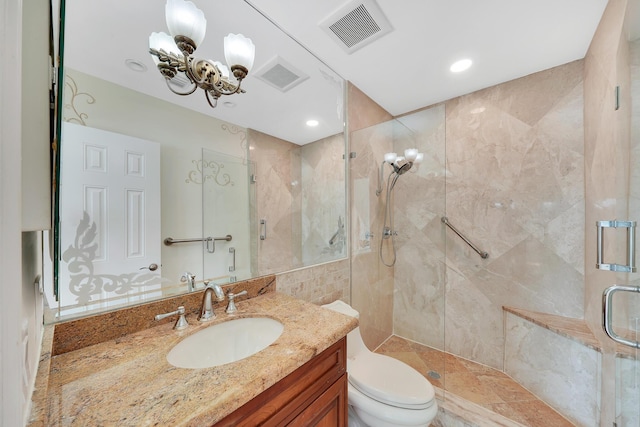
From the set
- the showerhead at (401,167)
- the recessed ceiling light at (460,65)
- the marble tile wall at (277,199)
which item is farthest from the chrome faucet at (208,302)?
the recessed ceiling light at (460,65)

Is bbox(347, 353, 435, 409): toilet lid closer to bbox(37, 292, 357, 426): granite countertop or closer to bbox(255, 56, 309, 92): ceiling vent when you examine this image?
bbox(37, 292, 357, 426): granite countertop

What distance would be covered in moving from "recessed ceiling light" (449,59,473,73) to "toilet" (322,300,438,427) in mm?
2052

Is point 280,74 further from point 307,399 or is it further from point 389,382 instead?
point 389,382

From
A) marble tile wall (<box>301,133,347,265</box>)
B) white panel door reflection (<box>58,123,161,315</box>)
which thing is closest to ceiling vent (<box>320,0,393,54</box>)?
marble tile wall (<box>301,133,347,265</box>)

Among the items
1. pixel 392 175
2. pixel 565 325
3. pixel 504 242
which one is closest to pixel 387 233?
pixel 392 175

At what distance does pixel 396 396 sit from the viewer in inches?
43.9

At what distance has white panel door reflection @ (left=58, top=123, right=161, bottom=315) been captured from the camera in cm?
76

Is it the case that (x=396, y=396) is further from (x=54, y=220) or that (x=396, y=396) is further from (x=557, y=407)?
(x=54, y=220)

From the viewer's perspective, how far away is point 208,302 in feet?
3.06

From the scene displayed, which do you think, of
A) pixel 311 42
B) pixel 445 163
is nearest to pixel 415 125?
pixel 445 163

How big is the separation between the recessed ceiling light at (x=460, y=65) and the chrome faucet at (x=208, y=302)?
205 centimetres

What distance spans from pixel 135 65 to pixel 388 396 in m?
1.85

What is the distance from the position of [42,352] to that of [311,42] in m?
1.80

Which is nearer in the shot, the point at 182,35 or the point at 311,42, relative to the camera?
the point at 182,35
